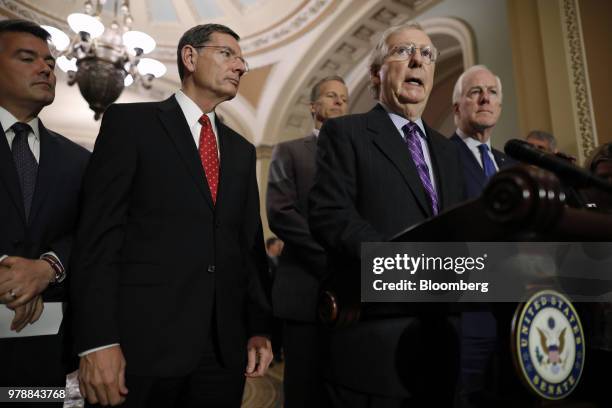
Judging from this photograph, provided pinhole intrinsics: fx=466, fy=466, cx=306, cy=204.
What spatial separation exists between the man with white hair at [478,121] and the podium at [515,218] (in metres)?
1.15

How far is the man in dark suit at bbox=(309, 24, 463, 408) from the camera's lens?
758 mm

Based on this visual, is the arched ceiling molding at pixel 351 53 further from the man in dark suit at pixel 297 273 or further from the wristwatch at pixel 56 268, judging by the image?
the wristwatch at pixel 56 268

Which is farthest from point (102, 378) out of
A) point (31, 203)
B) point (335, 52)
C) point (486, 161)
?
point (335, 52)

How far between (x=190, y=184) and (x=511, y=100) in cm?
419

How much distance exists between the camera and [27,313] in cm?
122

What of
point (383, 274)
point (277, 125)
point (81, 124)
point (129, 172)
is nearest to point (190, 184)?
point (129, 172)

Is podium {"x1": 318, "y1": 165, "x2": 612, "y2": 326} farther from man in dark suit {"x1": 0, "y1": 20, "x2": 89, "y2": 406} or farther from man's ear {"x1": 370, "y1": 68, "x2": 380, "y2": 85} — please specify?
man in dark suit {"x1": 0, "y1": 20, "x2": 89, "y2": 406}

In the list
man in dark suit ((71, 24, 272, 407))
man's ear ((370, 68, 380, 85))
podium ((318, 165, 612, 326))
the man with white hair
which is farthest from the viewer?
the man with white hair

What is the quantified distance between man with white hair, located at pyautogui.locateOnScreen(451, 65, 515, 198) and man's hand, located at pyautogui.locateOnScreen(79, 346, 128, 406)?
1.28 metres

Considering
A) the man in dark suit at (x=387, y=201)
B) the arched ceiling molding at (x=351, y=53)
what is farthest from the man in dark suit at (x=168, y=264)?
the arched ceiling molding at (x=351, y=53)

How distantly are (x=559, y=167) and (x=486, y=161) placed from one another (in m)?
1.21

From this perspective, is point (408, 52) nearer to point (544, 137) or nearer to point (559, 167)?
point (559, 167)

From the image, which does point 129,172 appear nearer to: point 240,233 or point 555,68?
point 240,233

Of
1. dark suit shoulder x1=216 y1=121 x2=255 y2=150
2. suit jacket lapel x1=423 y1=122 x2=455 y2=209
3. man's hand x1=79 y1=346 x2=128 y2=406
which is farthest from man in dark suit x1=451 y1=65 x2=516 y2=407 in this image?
man's hand x1=79 y1=346 x2=128 y2=406
